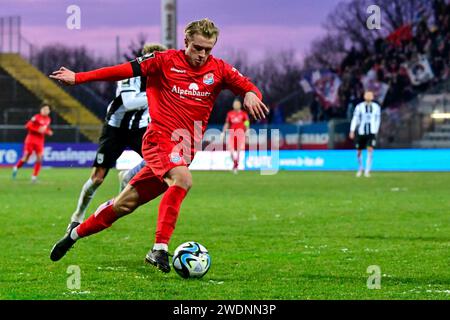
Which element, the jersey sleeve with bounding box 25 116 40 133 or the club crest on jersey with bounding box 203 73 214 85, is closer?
the club crest on jersey with bounding box 203 73 214 85

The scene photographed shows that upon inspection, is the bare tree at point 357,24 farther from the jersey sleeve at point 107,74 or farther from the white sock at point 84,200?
the jersey sleeve at point 107,74

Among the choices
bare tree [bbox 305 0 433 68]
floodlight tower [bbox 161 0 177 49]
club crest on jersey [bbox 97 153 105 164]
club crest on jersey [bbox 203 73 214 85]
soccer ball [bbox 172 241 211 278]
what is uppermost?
bare tree [bbox 305 0 433 68]

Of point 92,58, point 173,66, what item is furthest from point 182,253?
point 92,58

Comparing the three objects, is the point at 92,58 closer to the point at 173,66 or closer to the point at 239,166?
the point at 239,166

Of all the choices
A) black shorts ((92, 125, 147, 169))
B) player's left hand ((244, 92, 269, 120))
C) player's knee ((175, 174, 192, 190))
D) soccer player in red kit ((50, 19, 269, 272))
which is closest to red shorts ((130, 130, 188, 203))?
soccer player in red kit ((50, 19, 269, 272))

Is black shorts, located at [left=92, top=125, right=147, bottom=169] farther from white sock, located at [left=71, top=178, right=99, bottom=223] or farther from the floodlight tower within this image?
the floodlight tower

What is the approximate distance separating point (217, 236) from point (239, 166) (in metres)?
23.9

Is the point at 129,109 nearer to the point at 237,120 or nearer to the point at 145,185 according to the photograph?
the point at 145,185

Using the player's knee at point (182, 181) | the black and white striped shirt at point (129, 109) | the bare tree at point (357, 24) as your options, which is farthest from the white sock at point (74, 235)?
the bare tree at point (357, 24)

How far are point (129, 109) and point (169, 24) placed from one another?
10.7 meters

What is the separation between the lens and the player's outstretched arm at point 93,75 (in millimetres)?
8414

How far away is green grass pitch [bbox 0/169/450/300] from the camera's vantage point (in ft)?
25.2

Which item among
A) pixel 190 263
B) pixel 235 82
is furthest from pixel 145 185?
pixel 235 82
